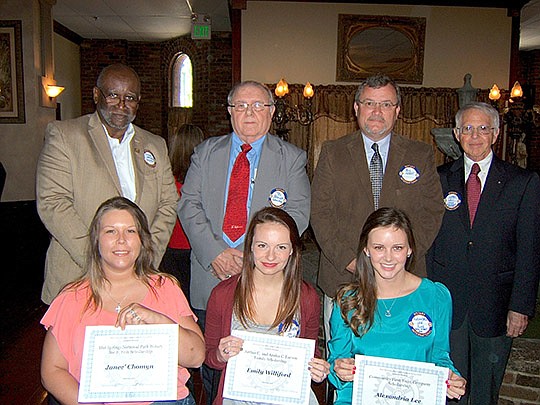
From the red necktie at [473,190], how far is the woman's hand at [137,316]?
1551mm

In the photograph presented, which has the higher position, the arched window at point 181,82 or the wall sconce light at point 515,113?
the arched window at point 181,82

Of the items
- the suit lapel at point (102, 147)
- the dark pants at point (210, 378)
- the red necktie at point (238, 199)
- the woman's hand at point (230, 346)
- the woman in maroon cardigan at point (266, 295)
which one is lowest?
the dark pants at point (210, 378)

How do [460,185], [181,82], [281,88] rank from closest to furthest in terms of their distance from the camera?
[460,185] → [281,88] → [181,82]

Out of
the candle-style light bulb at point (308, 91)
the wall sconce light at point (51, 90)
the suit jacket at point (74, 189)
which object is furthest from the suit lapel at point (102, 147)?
the wall sconce light at point (51, 90)

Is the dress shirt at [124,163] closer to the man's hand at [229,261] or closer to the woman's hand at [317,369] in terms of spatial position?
the man's hand at [229,261]

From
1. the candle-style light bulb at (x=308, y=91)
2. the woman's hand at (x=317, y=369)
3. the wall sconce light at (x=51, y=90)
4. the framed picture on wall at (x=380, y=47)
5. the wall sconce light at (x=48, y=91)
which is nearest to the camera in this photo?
the woman's hand at (x=317, y=369)

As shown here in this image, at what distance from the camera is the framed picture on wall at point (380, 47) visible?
848 cm

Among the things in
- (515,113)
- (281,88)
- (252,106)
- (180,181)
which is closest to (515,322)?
(252,106)

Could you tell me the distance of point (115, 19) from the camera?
34.5 ft

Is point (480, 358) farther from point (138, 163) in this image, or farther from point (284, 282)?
point (138, 163)

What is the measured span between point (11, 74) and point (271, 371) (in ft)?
26.5

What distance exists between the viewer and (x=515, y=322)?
100 inches

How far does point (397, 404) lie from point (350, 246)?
85 cm

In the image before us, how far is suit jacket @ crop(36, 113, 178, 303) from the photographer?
7.86 ft
